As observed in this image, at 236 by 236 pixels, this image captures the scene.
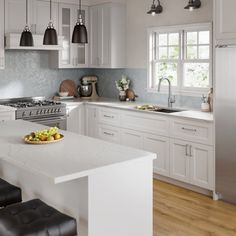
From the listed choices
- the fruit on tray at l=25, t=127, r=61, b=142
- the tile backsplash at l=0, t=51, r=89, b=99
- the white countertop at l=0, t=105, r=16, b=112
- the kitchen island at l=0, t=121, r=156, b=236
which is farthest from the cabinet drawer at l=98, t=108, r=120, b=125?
the kitchen island at l=0, t=121, r=156, b=236

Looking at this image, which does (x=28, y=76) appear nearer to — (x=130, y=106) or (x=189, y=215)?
(x=130, y=106)

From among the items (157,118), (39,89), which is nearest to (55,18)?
(39,89)

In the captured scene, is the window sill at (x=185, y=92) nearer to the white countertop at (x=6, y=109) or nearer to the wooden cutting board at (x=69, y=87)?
the wooden cutting board at (x=69, y=87)

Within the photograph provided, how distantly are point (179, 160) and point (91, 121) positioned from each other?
1876mm

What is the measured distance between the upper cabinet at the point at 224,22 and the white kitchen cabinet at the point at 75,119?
2.72m

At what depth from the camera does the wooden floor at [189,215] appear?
3795 millimetres

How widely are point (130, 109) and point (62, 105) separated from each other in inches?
Result: 43.8

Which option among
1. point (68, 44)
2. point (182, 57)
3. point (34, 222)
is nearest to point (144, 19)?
point (182, 57)

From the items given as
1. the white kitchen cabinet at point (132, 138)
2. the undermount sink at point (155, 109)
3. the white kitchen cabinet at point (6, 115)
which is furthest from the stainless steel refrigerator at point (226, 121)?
the white kitchen cabinet at point (6, 115)

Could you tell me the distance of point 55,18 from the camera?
638cm

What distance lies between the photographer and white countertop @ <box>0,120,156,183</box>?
261 centimetres

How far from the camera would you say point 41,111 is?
5.86 m

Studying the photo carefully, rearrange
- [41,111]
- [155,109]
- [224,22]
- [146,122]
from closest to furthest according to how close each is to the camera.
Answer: [224,22], [146,122], [155,109], [41,111]

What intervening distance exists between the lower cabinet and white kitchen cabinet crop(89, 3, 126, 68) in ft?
6.60
